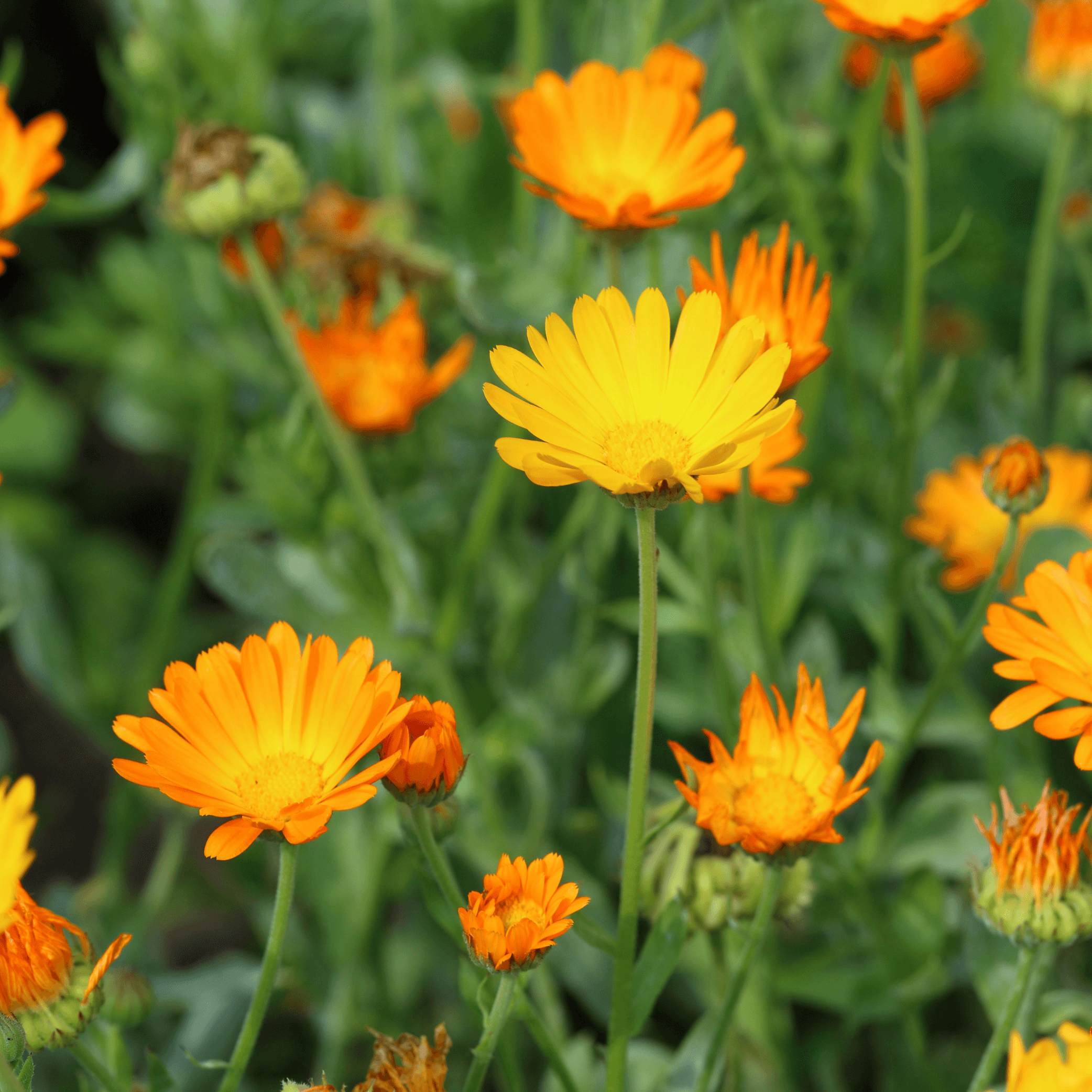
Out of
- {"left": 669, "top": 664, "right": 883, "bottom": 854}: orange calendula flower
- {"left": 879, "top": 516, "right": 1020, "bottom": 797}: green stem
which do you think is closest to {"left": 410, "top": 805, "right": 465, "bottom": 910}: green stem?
{"left": 669, "top": 664, "right": 883, "bottom": 854}: orange calendula flower

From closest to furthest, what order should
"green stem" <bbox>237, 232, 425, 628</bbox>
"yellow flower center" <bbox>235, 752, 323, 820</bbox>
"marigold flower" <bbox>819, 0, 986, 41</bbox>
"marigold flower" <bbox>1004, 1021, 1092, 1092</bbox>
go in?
"marigold flower" <bbox>1004, 1021, 1092, 1092</bbox>
"yellow flower center" <bbox>235, 752, 323, 820</bbox>
"marigold flower" <bbox>819, 0, 986, 41</bbox>
"green stem" <bbox>237, 232, 425, 628</bbox>

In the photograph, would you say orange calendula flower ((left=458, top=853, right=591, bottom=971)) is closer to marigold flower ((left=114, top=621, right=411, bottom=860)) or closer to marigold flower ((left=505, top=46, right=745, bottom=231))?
marigold flower ((left=114, top=621, right=411, bottom=860))

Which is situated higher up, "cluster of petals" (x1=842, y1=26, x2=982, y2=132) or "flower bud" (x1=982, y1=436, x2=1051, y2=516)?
"cluster of petals" (x1=842, y1=26, x2=982, y2=132)

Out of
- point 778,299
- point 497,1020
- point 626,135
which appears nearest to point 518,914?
point 497,1020

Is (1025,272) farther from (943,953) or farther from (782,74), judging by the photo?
(943,953)

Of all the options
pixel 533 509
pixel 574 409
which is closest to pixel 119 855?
pixel 533 509

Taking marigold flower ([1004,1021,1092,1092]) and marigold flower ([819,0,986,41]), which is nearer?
marigold flower ([1004,1021,1092,1092])

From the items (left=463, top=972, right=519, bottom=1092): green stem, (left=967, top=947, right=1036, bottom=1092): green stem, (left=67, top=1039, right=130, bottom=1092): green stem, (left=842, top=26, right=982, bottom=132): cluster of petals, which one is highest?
(left=842, top=26, right=982, bottom=132): cluster of petals
